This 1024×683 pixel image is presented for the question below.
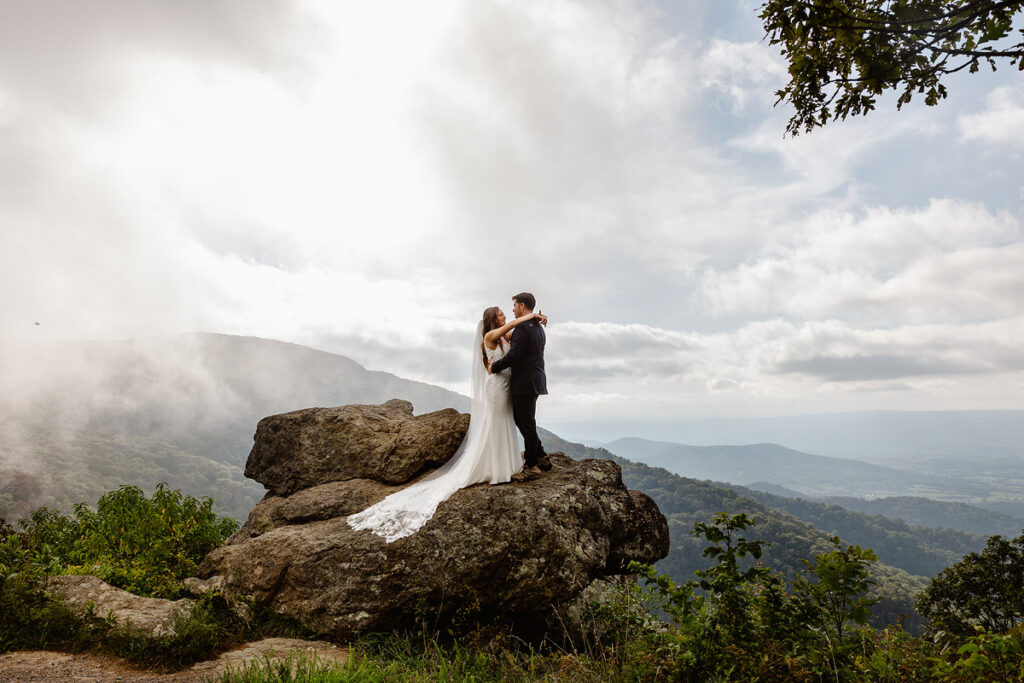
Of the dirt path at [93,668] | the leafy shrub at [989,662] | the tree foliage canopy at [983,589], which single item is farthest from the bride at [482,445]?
the tree foliage canopy at [983,589]

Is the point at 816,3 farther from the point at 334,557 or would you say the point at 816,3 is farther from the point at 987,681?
the point at 334,557

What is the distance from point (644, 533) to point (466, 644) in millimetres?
4187

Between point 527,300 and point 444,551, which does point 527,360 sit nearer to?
point 527,300

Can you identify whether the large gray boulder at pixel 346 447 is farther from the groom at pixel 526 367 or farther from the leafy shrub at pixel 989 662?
the leafy shrub at pixel 989 662

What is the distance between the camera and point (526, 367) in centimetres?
988

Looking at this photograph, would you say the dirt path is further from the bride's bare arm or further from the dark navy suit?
the bride's bare arm

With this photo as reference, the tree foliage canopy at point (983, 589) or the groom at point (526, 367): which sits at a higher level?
the groom at point (526, 367)

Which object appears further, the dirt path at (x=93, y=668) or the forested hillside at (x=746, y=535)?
the forested hillside at (x=746, y=535)

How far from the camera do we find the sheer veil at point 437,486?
8516 millimetres

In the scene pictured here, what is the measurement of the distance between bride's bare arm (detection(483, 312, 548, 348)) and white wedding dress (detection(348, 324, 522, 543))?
0.20m

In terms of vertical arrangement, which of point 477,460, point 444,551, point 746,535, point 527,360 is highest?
point 527,360

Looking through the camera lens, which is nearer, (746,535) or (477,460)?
(477,460)

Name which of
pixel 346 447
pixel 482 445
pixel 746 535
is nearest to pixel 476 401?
pixel 482 445

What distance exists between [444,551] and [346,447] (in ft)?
15.6
